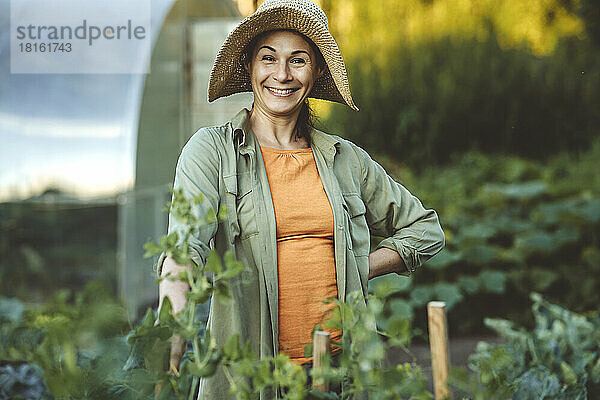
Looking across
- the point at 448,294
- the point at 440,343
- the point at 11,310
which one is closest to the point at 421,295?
the point at 448,294

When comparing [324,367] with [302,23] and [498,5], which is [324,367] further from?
[498,5]

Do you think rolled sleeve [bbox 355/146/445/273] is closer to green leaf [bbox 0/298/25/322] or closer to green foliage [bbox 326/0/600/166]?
green leaf [bbox 0/298/25/322]

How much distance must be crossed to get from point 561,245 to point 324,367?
3087 millimetres

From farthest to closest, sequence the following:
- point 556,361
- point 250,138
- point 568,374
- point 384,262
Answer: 1. point 556,361
2. point 568,374
3. point 384,262
4. point 250,138

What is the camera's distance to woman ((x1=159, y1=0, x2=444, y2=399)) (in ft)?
3.99

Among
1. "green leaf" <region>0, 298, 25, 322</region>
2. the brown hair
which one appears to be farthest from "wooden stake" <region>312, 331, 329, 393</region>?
"green leaf" <region>0, 298, 25, 322</region>

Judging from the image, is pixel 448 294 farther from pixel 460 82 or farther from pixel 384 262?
pixel 384 262

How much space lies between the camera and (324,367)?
81 centimetres

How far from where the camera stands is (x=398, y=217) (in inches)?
57.3

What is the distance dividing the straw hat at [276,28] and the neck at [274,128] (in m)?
0.11

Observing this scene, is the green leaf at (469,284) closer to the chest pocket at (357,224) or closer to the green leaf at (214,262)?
the chest pocket at (357,224)

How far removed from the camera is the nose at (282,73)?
4.16 ft

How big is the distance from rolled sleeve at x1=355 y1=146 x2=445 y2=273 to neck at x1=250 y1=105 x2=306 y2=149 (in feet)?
0.50

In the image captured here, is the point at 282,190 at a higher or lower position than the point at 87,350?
higher
